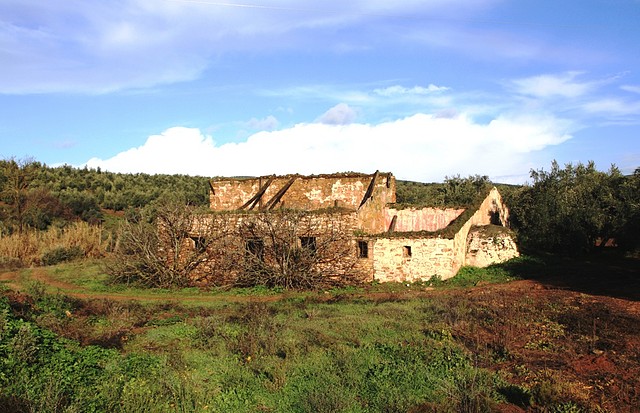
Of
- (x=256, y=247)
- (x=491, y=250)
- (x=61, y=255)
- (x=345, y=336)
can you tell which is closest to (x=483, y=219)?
(x=491, y=250)

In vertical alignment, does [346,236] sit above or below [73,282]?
above

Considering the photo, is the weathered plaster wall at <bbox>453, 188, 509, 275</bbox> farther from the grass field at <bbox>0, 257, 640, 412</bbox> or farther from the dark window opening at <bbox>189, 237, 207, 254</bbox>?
the dark window opening at <bbox>189, 237, 207, 254</bbox>

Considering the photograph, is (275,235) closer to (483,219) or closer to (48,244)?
(483,219)

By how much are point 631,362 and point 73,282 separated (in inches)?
778

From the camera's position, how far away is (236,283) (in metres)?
18.3

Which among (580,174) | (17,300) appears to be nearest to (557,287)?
(580,174)

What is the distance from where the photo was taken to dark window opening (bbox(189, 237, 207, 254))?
63.2 feet

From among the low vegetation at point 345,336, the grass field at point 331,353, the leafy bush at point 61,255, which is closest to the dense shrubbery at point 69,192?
the leafy bush at point 61,255

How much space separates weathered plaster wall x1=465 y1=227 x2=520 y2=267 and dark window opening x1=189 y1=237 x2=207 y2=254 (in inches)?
453

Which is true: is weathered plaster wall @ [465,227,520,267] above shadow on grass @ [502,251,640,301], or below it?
above

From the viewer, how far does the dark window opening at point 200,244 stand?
63.2ft

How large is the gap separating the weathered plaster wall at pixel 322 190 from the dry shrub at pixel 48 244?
11.4 m

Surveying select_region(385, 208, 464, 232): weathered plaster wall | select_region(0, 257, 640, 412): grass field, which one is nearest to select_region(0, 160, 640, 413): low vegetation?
select_region(0, 257, 640, 412): grass field

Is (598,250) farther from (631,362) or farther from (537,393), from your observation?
(537,393)
